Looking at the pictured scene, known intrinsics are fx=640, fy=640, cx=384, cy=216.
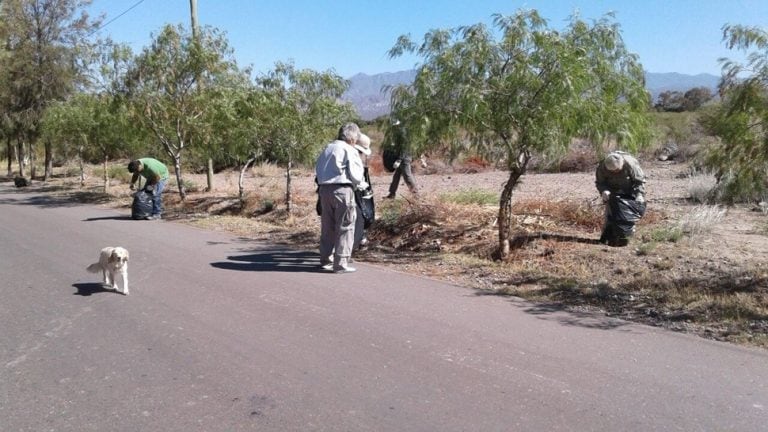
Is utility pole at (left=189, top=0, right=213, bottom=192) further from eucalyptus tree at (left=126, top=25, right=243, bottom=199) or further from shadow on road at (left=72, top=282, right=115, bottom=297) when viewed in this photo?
shadow on road at (left=72, top=282, right=115, bottom=297)

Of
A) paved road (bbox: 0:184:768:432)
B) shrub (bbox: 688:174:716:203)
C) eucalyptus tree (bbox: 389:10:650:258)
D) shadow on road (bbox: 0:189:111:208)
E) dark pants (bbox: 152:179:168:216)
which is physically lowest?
paved road (bbox: 0:184:768:432)

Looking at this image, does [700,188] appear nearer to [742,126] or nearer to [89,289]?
[742,126]

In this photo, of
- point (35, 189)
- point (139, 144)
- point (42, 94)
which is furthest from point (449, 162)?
point (42, 94)

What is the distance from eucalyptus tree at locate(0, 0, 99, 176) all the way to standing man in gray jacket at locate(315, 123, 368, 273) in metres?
23.7

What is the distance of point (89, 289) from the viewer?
24.1 feet

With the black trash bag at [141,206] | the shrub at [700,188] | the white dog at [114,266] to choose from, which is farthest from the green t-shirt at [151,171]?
the shrub at [700,188]

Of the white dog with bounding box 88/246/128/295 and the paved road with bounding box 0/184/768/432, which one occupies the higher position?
the white dog with bounding box 88/246/128/295

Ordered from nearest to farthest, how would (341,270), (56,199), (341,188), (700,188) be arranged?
(341,188)
(341,270)
(700,188)
(56,199)

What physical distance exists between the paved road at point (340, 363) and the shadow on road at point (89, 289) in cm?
4

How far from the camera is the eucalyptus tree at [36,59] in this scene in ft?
90.5

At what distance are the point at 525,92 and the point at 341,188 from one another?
8.52 feet

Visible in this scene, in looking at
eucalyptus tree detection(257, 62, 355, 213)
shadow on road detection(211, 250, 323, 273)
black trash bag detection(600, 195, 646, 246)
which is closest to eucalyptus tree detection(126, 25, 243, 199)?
eucalyptus tree detection(257, 62, 355, 213)

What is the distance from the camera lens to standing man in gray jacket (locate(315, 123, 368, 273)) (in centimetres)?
798

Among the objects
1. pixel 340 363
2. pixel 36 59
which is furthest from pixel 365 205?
pixel 36 59
